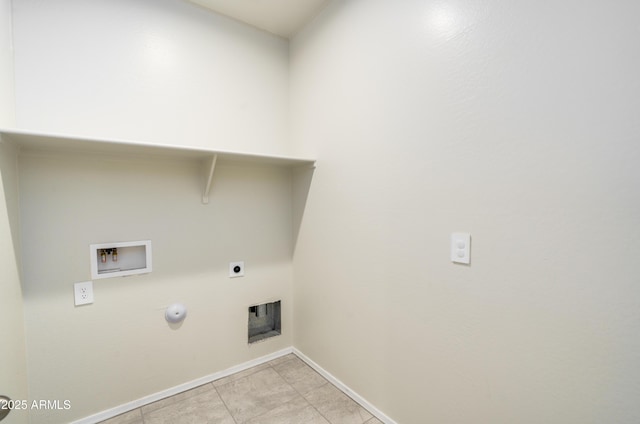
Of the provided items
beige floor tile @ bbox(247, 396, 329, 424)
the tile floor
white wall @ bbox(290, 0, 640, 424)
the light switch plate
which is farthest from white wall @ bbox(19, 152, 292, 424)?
the light switch plate

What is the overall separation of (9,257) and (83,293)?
39 centimetres

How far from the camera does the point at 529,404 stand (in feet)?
3.34

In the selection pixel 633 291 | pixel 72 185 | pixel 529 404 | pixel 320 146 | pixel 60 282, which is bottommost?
pixel 529 404

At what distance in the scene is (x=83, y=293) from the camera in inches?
59.8

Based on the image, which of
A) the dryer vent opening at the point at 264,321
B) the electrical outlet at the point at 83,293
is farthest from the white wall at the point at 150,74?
the dryer vent opening at the point at 264,321

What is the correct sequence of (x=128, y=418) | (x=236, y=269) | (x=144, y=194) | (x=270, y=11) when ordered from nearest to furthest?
(x=128, y=418), (x=144, y=194), (x=270, y=11), (x=236, y=269)

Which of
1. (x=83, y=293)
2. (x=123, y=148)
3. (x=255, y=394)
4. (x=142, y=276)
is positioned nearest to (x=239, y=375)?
(x=255, y=394)

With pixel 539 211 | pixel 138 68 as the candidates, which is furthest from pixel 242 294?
pixel 539 211

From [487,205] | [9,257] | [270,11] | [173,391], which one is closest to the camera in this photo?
[487,205]

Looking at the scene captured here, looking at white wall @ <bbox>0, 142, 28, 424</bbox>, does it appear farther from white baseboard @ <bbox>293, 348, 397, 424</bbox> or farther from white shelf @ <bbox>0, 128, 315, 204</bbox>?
white baseboard @ <bbox>293, 348, 397, 424</bbox>

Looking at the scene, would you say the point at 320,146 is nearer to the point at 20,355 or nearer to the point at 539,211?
the point at 539,211

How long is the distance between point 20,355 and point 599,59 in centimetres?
259

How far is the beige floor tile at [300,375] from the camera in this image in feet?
6.14

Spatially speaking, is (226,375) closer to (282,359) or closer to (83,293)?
(282,359)
